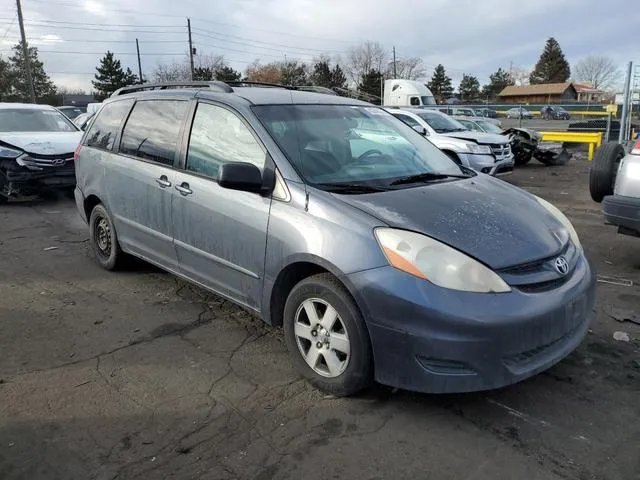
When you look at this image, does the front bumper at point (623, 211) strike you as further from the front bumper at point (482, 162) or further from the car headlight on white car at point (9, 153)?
the car headlight on white car at point (9, 153)

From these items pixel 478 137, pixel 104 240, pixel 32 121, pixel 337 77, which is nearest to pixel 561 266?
pixel 104 240

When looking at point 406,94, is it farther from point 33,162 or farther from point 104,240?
point 104,240

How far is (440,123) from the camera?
13.9 metres

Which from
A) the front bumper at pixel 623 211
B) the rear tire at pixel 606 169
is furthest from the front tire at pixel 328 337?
the rear tire at pixel 606 169

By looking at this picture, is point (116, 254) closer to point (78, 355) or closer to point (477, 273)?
point (78, 355)

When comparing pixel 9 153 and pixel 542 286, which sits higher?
pixel 542 286

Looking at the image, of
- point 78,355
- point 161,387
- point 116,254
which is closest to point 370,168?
point 161,387

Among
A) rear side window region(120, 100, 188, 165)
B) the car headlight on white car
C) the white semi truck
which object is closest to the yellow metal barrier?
the white semi truck

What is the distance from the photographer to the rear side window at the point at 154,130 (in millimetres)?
4320

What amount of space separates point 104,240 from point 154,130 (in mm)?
1510

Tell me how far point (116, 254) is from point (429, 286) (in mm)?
3565

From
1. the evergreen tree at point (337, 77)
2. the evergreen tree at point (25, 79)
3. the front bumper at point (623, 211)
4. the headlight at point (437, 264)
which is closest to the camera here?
the headlight at point (437, 264)

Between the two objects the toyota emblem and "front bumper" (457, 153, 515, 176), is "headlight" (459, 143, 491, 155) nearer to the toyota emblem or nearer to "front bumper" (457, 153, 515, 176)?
"front bumper" (457, 153, 515, 176)

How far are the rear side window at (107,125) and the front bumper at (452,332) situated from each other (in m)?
3.33
